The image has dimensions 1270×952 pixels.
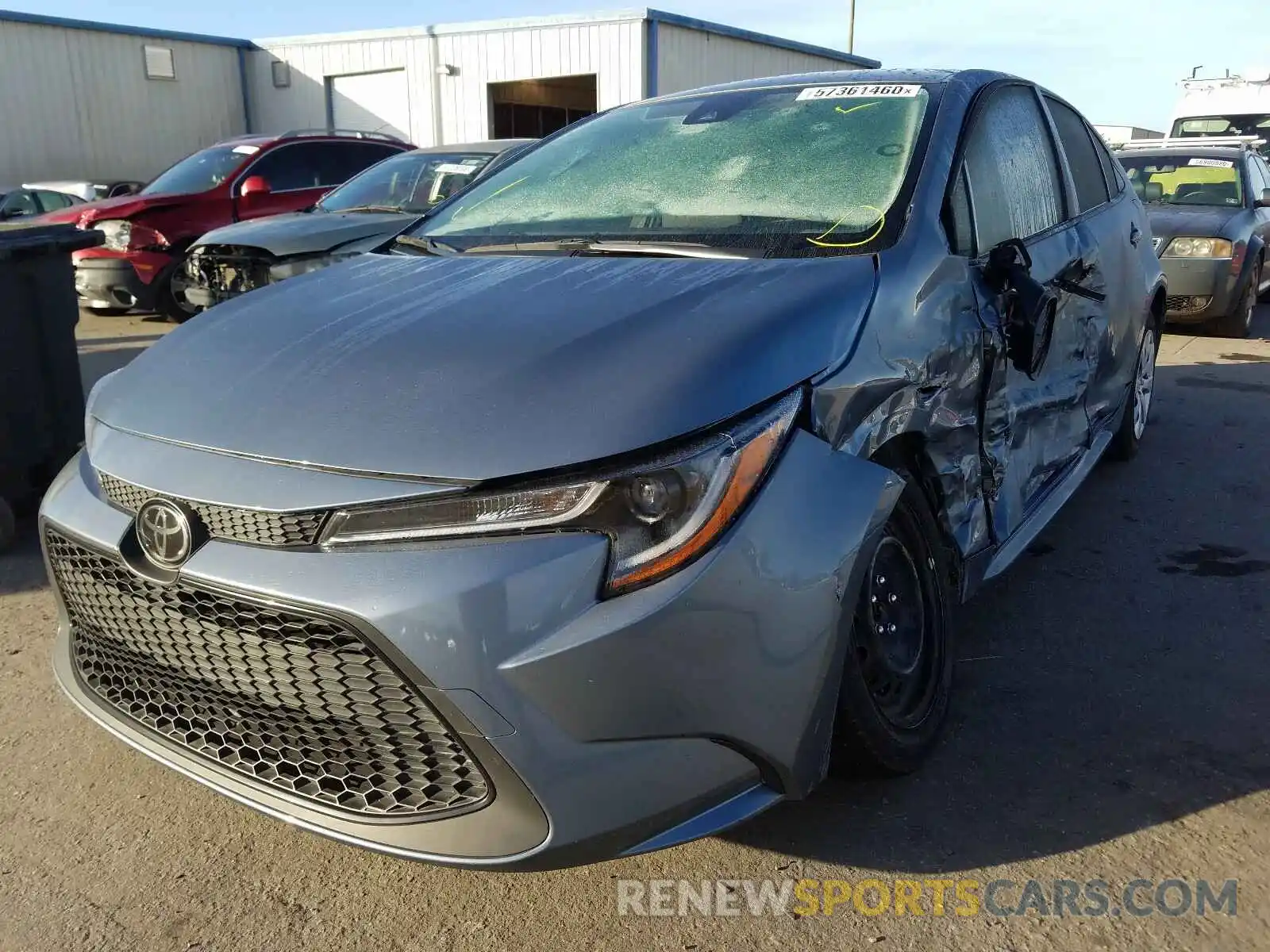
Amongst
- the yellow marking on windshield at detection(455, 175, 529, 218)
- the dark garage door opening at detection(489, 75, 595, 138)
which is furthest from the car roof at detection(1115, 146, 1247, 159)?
the dark garage door opening at detection(489, 75, 595, 138)

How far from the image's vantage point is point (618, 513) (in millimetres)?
1763

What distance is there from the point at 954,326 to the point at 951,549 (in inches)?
21.6

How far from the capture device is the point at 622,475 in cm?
176

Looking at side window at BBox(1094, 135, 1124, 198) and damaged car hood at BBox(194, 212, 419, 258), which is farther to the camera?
damaged car hood at BBox(194, 212, 419, 258)

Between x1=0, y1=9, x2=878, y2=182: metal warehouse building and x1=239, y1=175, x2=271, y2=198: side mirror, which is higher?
x1=0, y1=9, x2=878, y2=182: metal warehouse building

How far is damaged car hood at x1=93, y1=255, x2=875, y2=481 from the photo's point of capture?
1.83 m

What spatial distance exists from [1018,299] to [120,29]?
2347cm

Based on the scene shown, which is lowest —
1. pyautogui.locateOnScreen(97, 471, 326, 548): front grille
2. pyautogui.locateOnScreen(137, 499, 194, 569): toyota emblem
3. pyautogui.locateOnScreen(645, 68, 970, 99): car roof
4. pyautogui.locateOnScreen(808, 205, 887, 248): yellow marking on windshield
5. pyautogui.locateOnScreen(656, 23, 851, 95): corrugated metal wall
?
pyautogui.locateOnScreen(137, 499, 194, 569): toyota emblem

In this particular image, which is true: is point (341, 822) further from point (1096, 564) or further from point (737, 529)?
point (1096, 564)

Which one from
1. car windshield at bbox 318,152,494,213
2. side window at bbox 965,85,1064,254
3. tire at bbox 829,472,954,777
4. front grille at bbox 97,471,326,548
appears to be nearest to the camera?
front grille at bbox 97,471,326,548

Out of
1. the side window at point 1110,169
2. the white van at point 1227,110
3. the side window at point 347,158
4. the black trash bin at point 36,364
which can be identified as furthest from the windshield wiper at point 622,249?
the white van at point 1227,110

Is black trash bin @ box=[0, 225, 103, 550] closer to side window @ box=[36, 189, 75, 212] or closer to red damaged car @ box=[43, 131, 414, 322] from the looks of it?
red damaged car @ box=[43, 131, 414, 322]

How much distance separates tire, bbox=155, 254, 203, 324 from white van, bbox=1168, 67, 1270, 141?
46.1 ft

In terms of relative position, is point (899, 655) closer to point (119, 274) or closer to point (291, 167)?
point (119, 274)
